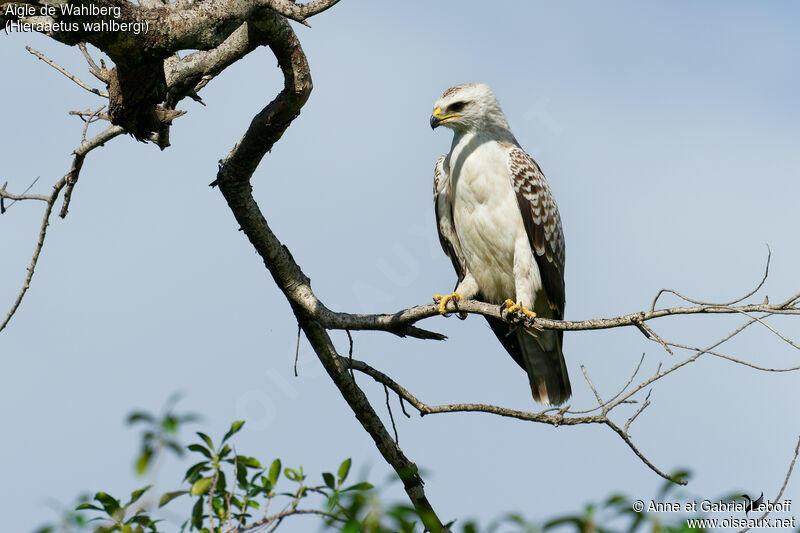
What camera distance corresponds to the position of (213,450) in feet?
8.90

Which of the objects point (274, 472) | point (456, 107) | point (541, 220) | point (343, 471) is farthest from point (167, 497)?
point (456, 107)

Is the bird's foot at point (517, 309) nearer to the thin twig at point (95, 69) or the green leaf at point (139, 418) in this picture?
the thin twig at point (95, 69)

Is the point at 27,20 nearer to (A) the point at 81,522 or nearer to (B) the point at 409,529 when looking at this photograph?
(A) the point at 81,522

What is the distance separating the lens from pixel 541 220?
704 centimetres

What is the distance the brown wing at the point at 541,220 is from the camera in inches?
274

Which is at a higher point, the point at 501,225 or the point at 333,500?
the point at 501,225

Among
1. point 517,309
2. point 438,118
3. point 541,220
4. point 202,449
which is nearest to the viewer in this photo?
point 202,449

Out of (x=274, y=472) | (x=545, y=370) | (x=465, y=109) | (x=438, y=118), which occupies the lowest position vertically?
(x=274, y=472)

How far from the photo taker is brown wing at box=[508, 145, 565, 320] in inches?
274

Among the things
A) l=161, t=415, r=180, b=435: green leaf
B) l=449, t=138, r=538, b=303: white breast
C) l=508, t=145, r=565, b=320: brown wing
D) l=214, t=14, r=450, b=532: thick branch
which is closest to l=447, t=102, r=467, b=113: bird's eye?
l=449, t=138, r=538, b=303: white breast

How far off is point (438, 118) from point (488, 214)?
95 cm

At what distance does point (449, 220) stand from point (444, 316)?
140cm

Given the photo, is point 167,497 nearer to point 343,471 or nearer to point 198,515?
point 198,515

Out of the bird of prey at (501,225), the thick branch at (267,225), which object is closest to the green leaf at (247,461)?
the thick branch at (267,225)
